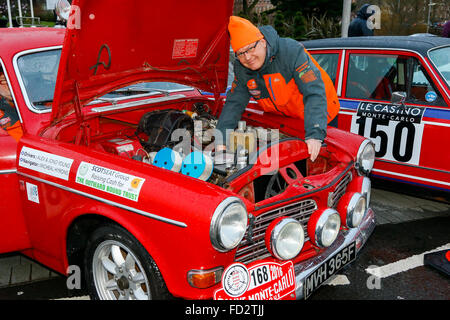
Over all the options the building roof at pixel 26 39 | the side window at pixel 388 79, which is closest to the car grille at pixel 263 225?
the building roof at pixel 26 39

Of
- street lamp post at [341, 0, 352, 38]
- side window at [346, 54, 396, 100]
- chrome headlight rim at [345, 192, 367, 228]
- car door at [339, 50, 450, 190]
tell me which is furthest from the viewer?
street lamp post at [341, 0, 352, 38]

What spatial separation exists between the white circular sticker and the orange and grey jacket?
3.86 feet

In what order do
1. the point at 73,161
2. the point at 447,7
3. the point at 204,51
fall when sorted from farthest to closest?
1. the point at 447,7
2. the point at 204,51
3. the point at 73,161

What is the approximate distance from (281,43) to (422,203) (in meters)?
2.56

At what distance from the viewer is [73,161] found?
2.41 metres

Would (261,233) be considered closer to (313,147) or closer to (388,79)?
(313,147)

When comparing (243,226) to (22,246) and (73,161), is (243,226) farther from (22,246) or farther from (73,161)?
(22,246)

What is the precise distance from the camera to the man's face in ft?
9.75

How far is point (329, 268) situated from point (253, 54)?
4.83 ft

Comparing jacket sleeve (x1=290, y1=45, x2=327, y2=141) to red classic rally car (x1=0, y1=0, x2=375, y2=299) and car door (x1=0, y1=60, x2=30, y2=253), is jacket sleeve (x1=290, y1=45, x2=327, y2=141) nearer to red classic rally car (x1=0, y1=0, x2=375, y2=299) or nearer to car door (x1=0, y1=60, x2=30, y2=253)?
red classic rally car (x1=0, y1=0, x2=375, y2=299)

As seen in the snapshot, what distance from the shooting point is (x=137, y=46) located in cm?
299

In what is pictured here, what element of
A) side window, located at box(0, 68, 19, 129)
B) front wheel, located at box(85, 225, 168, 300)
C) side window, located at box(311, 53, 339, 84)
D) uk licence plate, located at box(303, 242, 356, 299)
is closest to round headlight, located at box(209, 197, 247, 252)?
front wheel, located at box(85, 225, 168, 300)

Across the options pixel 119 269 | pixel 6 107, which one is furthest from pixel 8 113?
pixel 119 269
